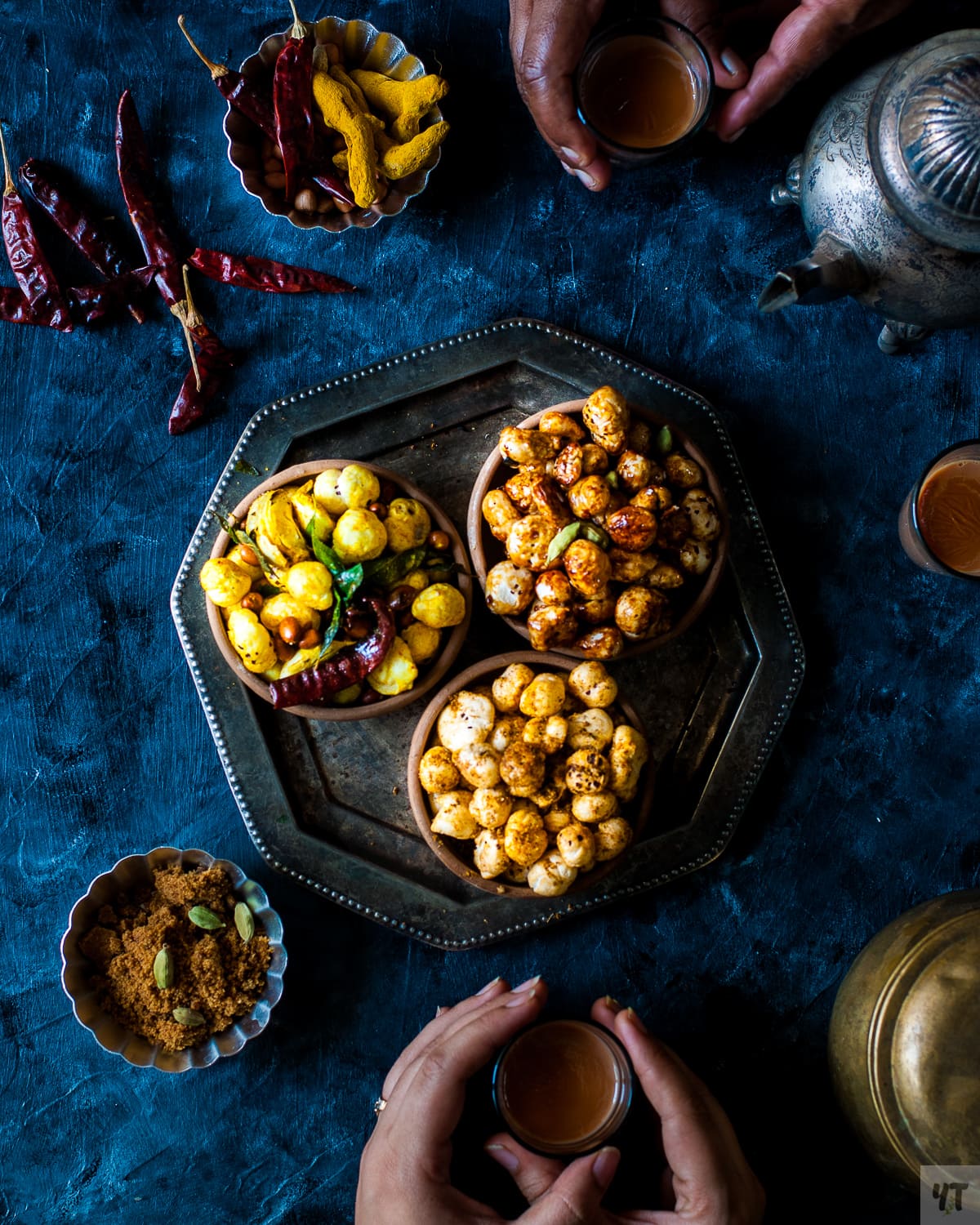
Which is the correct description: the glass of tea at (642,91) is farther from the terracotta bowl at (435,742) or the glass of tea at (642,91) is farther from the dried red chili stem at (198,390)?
the terracotta bowl at (435,742)

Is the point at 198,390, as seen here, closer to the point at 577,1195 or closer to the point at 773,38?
the point at 773,38

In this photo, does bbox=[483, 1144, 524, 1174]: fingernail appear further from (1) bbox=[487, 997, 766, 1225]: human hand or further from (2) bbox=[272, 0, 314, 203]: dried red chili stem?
(2) bbox=[272, 0, 314, 203]: dried red chili stem

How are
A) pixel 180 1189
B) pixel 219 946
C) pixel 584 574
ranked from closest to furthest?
pixel 584 574 < pixel 219 946 < pixel 180 1189

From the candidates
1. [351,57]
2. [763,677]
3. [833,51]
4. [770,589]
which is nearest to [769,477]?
[770,589]

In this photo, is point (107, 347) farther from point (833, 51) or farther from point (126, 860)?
point (833, 51)

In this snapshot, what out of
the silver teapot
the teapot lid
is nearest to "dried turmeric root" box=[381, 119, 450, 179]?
the silver teapot

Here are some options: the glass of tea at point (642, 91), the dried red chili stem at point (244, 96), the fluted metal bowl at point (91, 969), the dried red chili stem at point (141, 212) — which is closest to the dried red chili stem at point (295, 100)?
the dried red chili stem at point (244, 96)
